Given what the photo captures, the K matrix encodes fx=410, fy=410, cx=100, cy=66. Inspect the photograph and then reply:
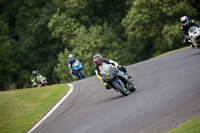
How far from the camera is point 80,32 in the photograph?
48.3m

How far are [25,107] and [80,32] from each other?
32.8m

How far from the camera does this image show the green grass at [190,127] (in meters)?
7.75

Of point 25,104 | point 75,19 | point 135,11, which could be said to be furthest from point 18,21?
point 25,104

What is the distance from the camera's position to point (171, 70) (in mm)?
17109

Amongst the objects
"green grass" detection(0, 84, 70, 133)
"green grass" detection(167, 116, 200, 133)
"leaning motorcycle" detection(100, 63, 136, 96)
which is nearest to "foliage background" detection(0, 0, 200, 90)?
"green grass" detection(0, 84, 70, 133)

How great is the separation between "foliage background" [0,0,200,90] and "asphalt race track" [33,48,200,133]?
27428 millimetres

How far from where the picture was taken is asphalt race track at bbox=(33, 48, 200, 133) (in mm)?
9367

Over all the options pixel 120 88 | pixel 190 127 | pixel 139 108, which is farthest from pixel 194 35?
pixel 190 127

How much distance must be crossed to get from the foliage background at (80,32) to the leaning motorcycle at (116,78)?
28.6 m

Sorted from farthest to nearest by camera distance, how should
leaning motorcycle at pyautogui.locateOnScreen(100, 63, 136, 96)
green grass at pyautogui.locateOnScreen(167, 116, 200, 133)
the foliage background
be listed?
1. the foliage background
2. leaning motorcycle at pyautogui.locateOnScreen(100, 63, 136, 96)
3. green grass at pyautogui.locateOnScreen(167, 116, 200, 133)

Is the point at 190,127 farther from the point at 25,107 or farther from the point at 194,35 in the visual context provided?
the point at 194,35

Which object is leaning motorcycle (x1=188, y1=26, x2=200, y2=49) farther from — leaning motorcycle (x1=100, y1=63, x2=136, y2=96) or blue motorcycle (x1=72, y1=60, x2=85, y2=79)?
blue motorcycle (x1=72, y1=60, x2=85, y2=79)

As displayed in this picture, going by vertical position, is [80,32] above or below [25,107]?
above

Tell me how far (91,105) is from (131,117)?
145 inches
